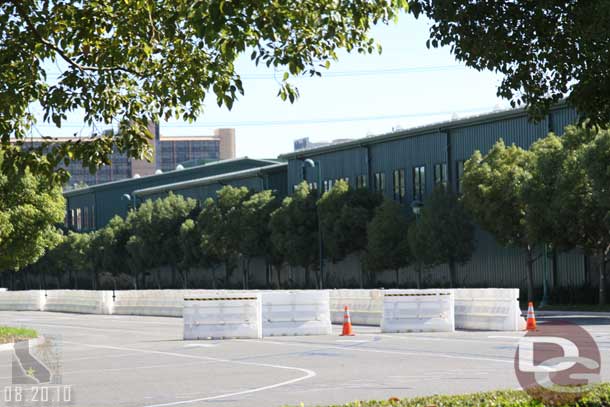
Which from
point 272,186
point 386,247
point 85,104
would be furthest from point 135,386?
point 272,186

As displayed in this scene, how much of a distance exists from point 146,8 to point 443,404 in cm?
550

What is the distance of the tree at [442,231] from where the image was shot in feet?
185

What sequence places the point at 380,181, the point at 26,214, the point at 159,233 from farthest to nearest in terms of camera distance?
the point at 159,233, the point at 380,181, the point at 26,214

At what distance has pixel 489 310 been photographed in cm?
3034

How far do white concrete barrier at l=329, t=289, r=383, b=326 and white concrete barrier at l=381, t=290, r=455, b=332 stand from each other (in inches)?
212

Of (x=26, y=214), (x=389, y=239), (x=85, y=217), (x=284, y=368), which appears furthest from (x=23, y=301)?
(x=85, y=217)

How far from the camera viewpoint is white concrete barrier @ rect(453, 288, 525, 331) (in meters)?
29.6

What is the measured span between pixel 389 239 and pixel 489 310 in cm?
3111

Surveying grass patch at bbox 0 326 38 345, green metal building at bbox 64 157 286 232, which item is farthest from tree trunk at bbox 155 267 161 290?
grass patch at bbox 0 326 38 345

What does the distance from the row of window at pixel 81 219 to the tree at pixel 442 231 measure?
6805 centimetres

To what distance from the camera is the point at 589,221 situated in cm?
4475

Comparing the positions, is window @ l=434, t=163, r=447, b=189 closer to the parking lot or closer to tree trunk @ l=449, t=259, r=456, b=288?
tree trunk @ l=449, t=259, r=456, b=288

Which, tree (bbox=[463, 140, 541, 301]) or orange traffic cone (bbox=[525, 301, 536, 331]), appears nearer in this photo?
orange traffic cone (bbox=[525, 301, 536, 331])

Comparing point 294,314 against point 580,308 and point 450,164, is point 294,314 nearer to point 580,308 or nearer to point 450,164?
point 580,308
